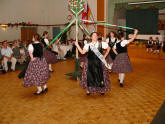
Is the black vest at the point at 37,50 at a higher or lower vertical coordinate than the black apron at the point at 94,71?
higher

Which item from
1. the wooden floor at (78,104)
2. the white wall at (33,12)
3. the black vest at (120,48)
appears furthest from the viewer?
the white wall at (33,12)

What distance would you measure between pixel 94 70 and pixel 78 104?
702 mm

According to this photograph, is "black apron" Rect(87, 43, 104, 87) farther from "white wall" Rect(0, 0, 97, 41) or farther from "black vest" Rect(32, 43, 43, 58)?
"white wall" Rect(0, 0, 97, 41)

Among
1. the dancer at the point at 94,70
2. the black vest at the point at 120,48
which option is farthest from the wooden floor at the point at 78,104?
the black vest at the point at 120,48

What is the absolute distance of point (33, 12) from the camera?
11.5 m

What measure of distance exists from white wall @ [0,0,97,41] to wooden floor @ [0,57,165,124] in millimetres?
6125

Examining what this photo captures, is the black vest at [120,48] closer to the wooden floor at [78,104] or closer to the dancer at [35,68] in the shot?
the wooden floor at [78,104]

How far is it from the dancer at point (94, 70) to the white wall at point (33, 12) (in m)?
6.38

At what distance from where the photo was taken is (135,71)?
5859 mm

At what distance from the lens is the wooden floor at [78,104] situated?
106 inches

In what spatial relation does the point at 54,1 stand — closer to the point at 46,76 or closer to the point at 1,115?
the point at 46,76

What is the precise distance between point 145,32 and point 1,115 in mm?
9545

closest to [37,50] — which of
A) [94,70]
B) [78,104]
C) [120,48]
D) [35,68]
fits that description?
[35,68]

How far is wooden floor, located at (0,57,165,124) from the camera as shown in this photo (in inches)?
106
